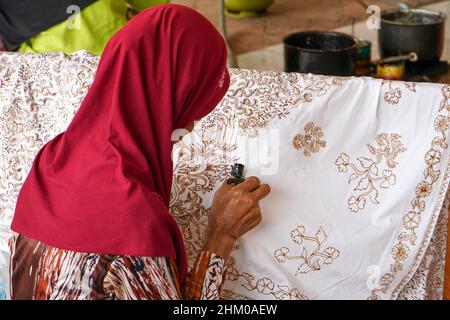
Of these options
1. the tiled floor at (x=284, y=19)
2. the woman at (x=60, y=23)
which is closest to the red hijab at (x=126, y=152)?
the woman at (x=60, y=23)

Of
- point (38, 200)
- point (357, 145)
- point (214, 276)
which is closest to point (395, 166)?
point (357, 145)

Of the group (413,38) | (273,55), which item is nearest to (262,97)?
(413,38)

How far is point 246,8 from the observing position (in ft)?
15.2

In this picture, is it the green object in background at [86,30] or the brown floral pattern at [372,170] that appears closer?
the brown floral pattern at [372,170]

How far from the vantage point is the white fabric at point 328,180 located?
162cm

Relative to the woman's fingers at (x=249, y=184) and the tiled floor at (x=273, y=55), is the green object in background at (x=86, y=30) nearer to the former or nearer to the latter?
the woman's fingers at (x=249, y=184)

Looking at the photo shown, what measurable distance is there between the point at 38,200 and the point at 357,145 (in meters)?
0.75

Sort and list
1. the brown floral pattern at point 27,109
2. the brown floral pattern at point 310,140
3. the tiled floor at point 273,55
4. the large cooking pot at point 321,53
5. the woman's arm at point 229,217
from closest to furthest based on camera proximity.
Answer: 1. the woman's arm at point 229,217
2. the brown floral pattern at point 310,140
3. the brown floral pattern at point 27,109
4. the large cooking pot at point 321,53
5. the tiled floor at point 273,55

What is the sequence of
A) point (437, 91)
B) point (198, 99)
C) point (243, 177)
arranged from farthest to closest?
point (243, 177)
point (437, 91)
point (198, 99)

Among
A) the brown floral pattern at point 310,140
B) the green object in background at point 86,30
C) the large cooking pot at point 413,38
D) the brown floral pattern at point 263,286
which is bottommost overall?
the brown floral pattern at point 263,286

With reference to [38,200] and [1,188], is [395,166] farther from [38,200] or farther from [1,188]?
[1,188]

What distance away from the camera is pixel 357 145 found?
5.41 ft

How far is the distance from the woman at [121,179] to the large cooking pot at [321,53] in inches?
45.3

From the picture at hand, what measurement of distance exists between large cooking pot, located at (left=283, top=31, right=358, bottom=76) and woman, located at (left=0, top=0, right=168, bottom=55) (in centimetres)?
66
